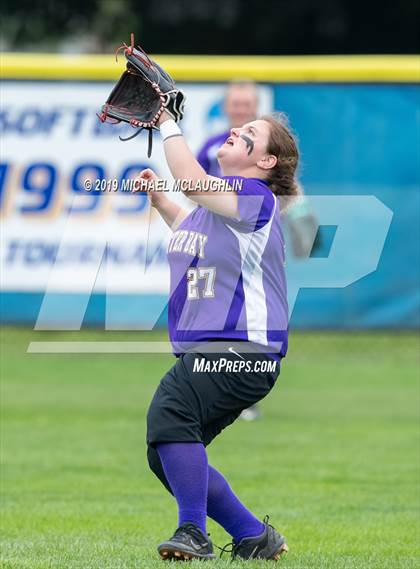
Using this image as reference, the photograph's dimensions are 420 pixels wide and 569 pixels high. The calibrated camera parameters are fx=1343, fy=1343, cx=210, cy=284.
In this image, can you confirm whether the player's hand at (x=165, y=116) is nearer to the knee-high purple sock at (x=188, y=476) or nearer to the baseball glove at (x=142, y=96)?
the baseball glove at (x=142, y=96)

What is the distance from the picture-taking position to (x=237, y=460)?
306 inches

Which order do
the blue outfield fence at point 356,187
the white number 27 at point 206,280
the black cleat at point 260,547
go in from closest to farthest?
the white number 27 at point 206,280 < the black cleat at point 260,547 < the blue outfield fence at point 356,187

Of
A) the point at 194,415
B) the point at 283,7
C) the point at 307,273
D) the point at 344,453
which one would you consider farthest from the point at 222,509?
the point at 283,7

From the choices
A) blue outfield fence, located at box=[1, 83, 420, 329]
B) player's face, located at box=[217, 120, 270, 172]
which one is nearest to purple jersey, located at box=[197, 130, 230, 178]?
blue outfield fence, located at box=[1, 83, 420, 329]

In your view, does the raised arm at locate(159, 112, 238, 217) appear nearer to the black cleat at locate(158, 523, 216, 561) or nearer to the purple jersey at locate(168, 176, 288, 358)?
the purple jersey at locate(168, 176, 288, 358)

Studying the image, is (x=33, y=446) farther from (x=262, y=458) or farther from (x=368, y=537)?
(x=368, y=537)

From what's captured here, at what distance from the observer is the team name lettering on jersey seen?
4891 millimetres

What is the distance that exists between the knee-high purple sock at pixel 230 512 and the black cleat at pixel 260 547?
0.8 inches

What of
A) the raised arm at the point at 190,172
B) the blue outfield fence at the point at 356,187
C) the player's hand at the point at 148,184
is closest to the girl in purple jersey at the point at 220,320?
the raised arm at the point at 190,172

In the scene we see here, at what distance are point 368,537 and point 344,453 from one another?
2.31 metres

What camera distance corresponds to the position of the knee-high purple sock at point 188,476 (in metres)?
4.76

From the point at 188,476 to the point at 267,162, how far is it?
3.89 ft

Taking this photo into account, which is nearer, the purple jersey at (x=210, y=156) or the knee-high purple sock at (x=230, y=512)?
the knee-high purple sock at (x=230, y=512)

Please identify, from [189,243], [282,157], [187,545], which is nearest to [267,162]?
[282,157]
